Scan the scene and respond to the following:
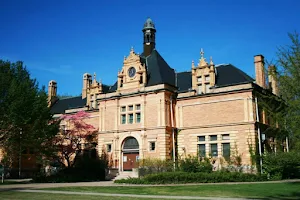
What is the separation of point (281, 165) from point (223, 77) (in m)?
11.1

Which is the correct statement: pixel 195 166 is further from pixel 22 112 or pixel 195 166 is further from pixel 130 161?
pixel 22 112

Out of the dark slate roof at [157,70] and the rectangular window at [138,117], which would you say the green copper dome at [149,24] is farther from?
the rectangular window at [138,117]

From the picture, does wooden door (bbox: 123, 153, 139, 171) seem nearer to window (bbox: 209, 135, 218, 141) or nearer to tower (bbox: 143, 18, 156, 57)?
window (bbox: 209, 135, 218, 141)

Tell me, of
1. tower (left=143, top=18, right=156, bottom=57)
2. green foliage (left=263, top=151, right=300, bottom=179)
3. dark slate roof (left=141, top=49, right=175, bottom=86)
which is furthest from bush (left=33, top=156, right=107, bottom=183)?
green foliage (left=263, top=151, right=300, bottom=179)

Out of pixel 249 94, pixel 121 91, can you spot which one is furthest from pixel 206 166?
pixel 121 91

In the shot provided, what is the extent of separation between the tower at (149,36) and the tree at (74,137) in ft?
37.6

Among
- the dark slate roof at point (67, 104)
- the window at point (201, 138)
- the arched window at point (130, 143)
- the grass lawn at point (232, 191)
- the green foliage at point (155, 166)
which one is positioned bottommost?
the grass lawn at point (232, 191)

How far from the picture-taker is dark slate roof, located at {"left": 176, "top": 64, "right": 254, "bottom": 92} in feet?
114

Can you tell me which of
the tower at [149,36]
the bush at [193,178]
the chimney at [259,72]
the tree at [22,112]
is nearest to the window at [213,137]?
the bush at [193,178]

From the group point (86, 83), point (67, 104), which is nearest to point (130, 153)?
point (86, 83)

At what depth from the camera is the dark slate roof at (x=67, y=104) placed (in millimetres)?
49306

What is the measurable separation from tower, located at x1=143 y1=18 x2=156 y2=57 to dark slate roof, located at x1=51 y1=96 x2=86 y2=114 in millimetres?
12684

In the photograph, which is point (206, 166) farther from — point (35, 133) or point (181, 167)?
point (35, 133)

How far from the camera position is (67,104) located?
51.9 metres
